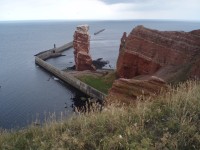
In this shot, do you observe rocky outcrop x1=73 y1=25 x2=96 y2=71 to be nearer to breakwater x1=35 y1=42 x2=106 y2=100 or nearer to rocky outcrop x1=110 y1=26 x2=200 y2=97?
breakwater x1=35 y1=42 x2=106 y2=100

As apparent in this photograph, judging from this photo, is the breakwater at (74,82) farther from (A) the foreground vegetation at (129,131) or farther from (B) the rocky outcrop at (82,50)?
(A) the foreground vegetation at (129,131)

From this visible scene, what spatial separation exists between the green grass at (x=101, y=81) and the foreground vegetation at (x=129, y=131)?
41.8 m

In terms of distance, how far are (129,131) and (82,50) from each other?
239ft

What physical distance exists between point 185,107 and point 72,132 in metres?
4.22

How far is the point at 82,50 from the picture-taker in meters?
81.4

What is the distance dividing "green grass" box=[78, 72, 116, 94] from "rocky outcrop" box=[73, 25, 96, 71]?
49.3 feet

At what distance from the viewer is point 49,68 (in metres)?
86.2

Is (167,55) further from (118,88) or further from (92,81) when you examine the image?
(118,88)

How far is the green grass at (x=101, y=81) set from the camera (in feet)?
183

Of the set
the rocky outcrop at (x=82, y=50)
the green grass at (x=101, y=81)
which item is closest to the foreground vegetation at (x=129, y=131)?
the green grass at (x=101, y=81)

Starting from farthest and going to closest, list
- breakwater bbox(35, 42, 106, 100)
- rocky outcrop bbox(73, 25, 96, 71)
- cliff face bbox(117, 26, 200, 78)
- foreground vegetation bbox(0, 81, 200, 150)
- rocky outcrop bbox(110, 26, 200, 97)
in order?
rocky outcrop bbox(73, 25, 96, 71) → breakwater bbox(35, 42, 106, 100) → cliff face bbox(117, 26, 200, 78) → rocky outcrop bbox(110, 26, 200, 97) → foreground vegetation bbox(0, 81, 200, 150)

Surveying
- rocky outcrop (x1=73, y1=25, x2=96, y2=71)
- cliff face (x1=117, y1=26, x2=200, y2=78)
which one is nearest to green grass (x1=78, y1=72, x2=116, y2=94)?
cliff face (x1=117, y1=26, x2=200, y2=78)

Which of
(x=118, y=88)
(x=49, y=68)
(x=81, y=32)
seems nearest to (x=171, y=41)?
(x=118, y=88)

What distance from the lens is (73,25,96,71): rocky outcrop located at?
78831mm
